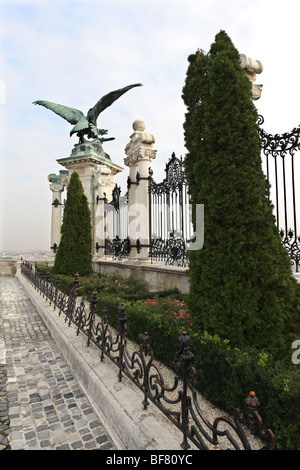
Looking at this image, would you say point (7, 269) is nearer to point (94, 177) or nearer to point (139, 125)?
point (94, 177)

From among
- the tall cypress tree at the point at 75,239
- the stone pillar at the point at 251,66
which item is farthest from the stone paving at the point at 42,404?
the stone pillar at the point at 251,66

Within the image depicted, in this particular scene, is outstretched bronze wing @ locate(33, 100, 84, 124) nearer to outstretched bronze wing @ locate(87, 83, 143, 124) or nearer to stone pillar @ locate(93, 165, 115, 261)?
outstretched bronze wing @ locate(87, 83, 143, 124)

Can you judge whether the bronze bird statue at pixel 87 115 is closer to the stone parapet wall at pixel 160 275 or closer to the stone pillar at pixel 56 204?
the stone pillar at pixel 56 204

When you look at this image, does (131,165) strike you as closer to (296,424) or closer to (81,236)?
(81,236)

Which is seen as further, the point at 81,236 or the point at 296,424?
the point at 81,236

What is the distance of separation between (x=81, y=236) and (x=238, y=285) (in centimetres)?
956

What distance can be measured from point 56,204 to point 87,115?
22.3ft

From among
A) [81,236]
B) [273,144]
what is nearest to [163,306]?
[273,144]

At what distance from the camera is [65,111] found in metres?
17.8

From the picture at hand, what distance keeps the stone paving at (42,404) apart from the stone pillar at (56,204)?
1399cm

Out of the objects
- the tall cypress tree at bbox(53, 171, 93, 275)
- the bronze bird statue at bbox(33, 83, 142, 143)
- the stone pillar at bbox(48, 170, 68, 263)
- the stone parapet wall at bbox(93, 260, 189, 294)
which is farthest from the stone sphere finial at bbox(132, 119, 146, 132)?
the stone pillar at bbox(48, 170, 68, 263)

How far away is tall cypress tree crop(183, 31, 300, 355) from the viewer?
336 centimetres

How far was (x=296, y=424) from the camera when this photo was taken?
209 centimetres

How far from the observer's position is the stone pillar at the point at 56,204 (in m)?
19.3
